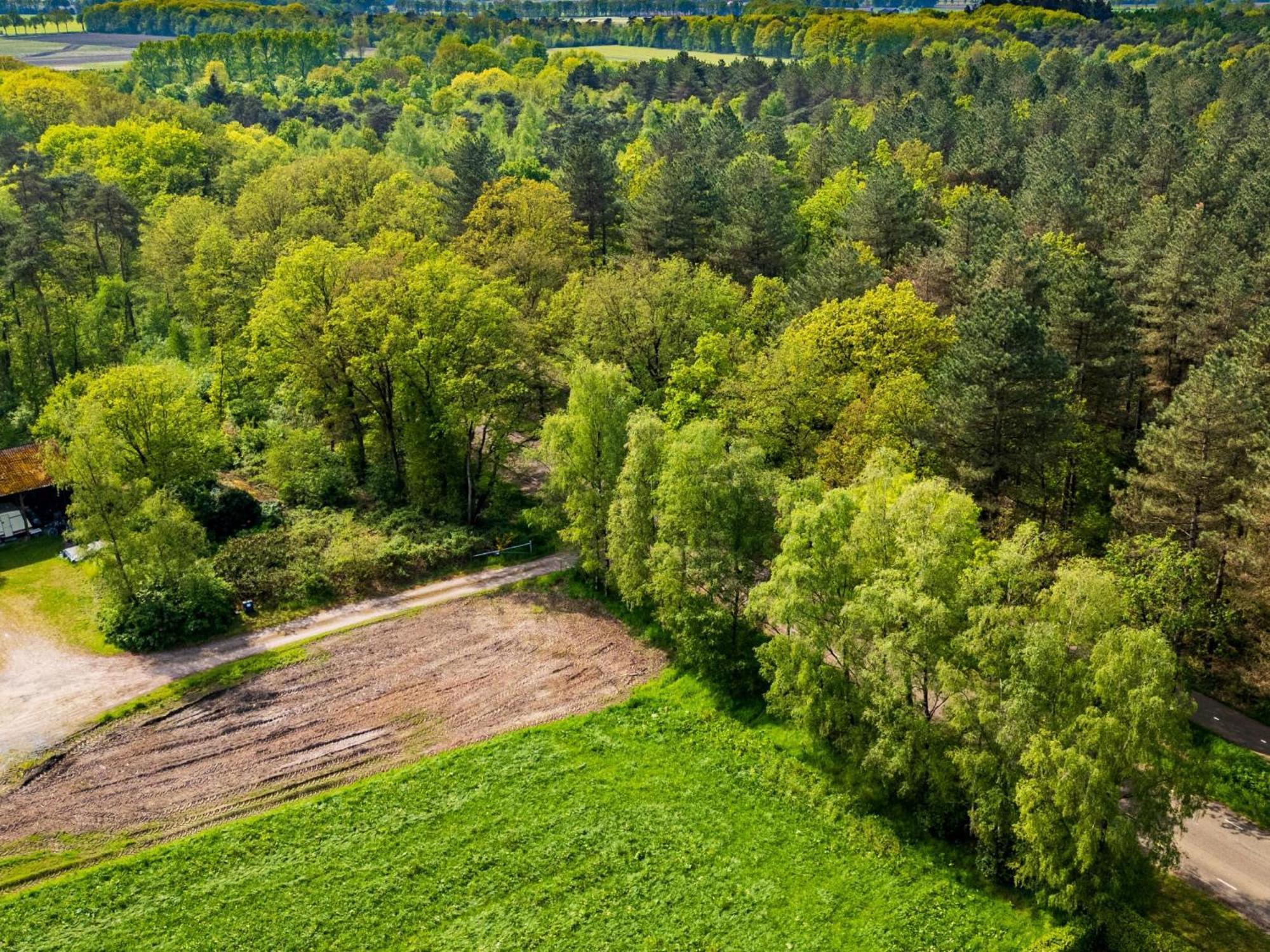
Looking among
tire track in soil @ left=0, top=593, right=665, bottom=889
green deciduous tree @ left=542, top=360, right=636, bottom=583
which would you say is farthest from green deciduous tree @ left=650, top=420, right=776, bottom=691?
green deciduous tree @ left=542, top=360, right=636, bottom=583

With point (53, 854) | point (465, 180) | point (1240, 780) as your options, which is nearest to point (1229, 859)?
point (1240, 780)

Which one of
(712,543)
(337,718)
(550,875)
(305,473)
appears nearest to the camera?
(550,875)

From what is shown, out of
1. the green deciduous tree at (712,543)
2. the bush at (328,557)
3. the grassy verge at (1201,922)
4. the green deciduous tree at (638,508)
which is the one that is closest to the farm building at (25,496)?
the bush at (328,557)

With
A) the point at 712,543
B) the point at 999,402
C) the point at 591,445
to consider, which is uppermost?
the point at 999,402

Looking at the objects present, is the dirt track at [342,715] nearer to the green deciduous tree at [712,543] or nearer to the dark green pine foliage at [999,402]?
the green deciduous tree at [712,543]

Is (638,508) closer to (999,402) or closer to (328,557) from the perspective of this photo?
(999,402)

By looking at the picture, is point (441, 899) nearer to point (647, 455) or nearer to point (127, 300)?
point (647, 455)

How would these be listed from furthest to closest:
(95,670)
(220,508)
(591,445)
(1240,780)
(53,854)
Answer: (220,508)
(591,445)
(95,670)
(1240,780)
(53,854)

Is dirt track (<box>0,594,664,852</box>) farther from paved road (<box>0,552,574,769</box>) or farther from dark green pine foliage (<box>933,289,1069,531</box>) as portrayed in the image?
dark green pine foliage (<box>933,289,1069,531</box>)
